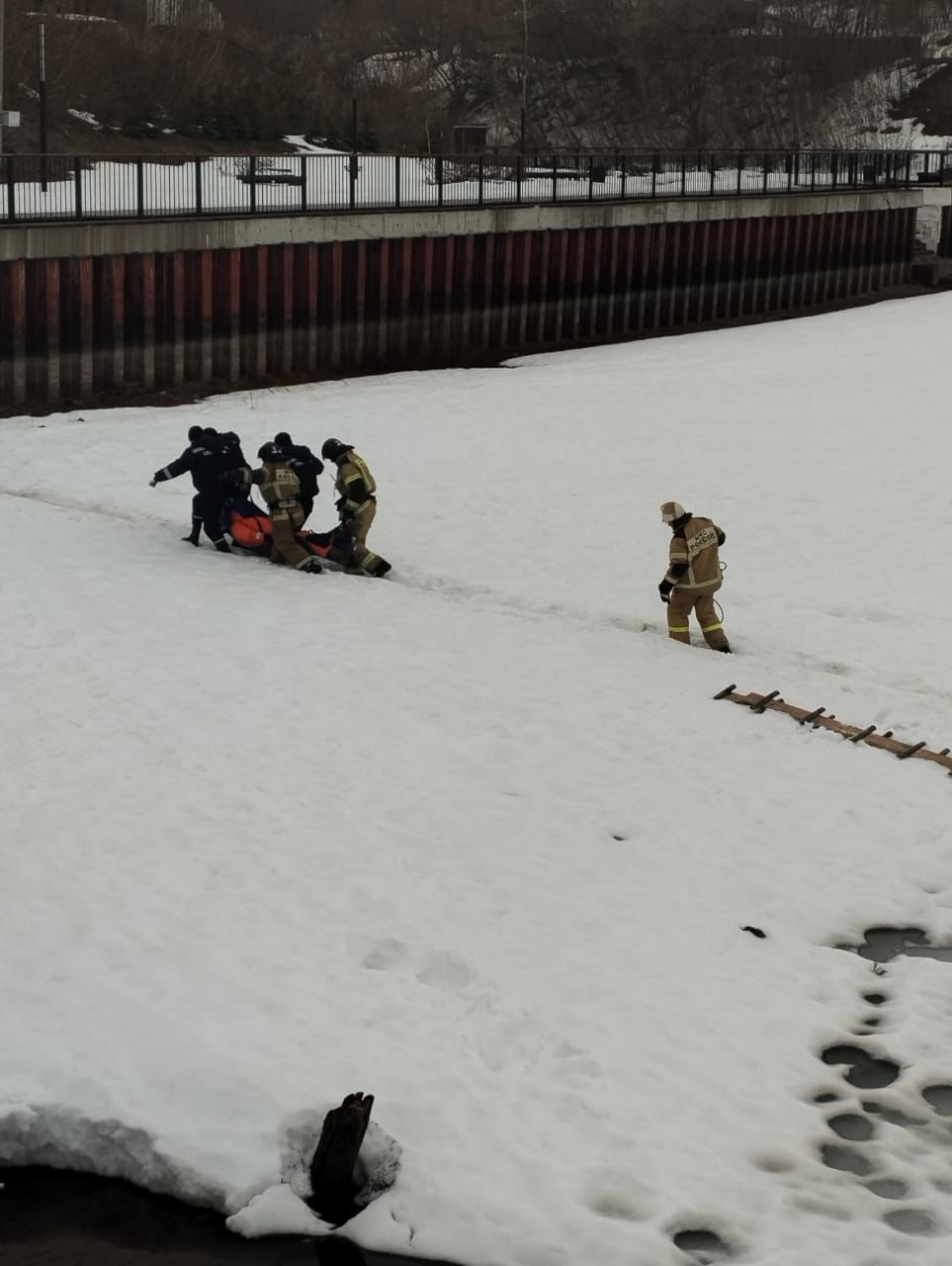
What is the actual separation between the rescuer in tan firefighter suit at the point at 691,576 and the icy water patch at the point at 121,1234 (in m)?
7.52

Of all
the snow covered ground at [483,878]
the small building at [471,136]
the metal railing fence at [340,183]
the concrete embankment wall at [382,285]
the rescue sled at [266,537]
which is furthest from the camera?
the small building at [471,136]

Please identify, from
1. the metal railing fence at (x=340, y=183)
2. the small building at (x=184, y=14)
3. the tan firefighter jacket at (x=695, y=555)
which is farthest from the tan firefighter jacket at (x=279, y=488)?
the small building at (x=184, y=14)

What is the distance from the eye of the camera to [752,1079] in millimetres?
7930

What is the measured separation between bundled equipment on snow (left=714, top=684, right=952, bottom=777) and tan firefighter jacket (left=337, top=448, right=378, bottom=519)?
13.3 ft

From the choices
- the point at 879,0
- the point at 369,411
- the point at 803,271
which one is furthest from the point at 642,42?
the point at 369,411

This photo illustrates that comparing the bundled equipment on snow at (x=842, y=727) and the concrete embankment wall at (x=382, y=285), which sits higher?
the concrete embankment wall at (x=382, y=285)

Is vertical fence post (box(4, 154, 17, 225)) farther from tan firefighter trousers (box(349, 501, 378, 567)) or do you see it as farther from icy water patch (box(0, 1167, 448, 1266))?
icy water patch (box(0, 1167, 448, 1266))

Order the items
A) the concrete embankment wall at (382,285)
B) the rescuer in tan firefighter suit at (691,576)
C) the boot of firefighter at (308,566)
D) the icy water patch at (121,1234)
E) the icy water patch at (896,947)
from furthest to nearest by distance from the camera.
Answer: the concrete embankment wall at (382,285), the boot of firefighter at (308,566), the rescuer in tan firefighter suit at (691,576), the icy water patch at (896,947), the icy water patch at (121,1234)

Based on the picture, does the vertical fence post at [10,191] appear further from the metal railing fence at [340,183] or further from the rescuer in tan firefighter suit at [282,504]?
the rescuer in tan firefighter suit at [282,504]

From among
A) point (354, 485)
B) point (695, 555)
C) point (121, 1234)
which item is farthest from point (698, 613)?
point (121, 1234)

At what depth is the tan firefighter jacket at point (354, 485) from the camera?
1553 cm

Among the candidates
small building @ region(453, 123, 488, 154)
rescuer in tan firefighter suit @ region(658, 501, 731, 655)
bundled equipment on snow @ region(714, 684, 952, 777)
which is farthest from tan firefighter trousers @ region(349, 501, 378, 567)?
small building @ region(453, 123, 488, 154)

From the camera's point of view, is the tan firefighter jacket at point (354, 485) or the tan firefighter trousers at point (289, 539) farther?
the tan firefighter trousers at point (289, 539)

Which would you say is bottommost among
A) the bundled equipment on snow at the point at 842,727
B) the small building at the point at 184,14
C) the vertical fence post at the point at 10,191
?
the bundled equipment on snow at the point at 842,727
